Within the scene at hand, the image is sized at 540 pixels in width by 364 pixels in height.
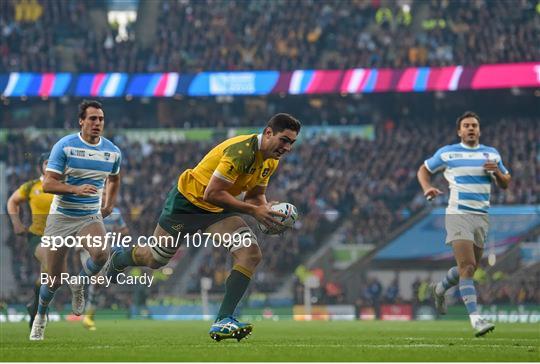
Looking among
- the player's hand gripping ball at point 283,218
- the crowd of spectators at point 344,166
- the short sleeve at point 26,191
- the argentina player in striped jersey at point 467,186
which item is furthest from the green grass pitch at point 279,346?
the crowd of spectators at point 344,166

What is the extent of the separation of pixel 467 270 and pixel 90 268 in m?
4.41

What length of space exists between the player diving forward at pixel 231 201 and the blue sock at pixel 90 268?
82 centimetres

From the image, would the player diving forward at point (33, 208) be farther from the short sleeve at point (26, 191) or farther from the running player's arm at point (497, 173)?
the running player's arm at point (497, 173)

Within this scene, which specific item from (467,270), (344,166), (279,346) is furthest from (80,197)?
(344,166)

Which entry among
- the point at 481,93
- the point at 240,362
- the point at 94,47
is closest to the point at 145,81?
the point at 94,47

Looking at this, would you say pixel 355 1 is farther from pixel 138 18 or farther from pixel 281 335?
pixel 281 335

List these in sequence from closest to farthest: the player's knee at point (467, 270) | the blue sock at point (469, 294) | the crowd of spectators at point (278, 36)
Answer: the blue sock at point (469, 294)
the player's knee at point (467, 270)
the crowd of spectators at point (278, 36)

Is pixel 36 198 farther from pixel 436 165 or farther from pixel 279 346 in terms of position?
pixel 279 346

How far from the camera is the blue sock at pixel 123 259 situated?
500 inches

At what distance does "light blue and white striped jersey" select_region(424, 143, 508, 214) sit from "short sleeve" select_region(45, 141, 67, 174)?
4757 millimetres

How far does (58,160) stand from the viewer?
1254cm

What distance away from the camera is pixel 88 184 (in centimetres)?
1282

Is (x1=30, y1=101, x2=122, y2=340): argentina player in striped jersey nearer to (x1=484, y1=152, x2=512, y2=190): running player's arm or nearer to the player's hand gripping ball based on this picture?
the player's hand gripping ball

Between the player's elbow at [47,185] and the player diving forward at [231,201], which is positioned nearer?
the player diving forward at [231,201]
